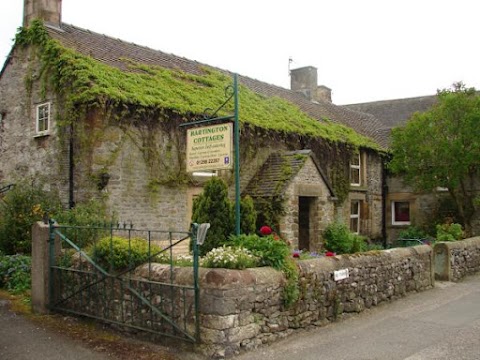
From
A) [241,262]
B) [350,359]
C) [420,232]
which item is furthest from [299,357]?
[420,232]

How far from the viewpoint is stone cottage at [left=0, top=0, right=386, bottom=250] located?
559 inches

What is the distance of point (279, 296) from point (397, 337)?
209cm

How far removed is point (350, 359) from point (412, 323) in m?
2.65

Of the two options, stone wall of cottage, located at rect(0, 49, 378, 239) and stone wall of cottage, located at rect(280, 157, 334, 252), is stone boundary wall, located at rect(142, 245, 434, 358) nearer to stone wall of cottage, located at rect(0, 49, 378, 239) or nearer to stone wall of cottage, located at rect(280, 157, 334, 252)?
stone wall of cottage, located at rect(280, 157, 334, 252)

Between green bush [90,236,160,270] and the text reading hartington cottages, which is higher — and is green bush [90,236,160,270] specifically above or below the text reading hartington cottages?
below

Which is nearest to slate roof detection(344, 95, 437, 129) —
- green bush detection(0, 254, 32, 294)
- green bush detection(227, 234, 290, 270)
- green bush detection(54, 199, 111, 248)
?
green bush detection(54, 199, 111, 248)

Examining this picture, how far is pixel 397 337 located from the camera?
8.43 m

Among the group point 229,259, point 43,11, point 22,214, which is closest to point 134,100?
Result: point 22,214

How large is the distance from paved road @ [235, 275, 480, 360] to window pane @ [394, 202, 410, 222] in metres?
14.1

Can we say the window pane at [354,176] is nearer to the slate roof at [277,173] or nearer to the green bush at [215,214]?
the slate roof at [277,173]

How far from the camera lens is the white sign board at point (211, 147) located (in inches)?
344

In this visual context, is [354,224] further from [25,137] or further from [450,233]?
[25,137]

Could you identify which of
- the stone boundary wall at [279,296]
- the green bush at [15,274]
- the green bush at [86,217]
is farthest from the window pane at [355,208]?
the green bush at [15,274]

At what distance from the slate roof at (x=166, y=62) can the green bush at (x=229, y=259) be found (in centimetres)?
1031
